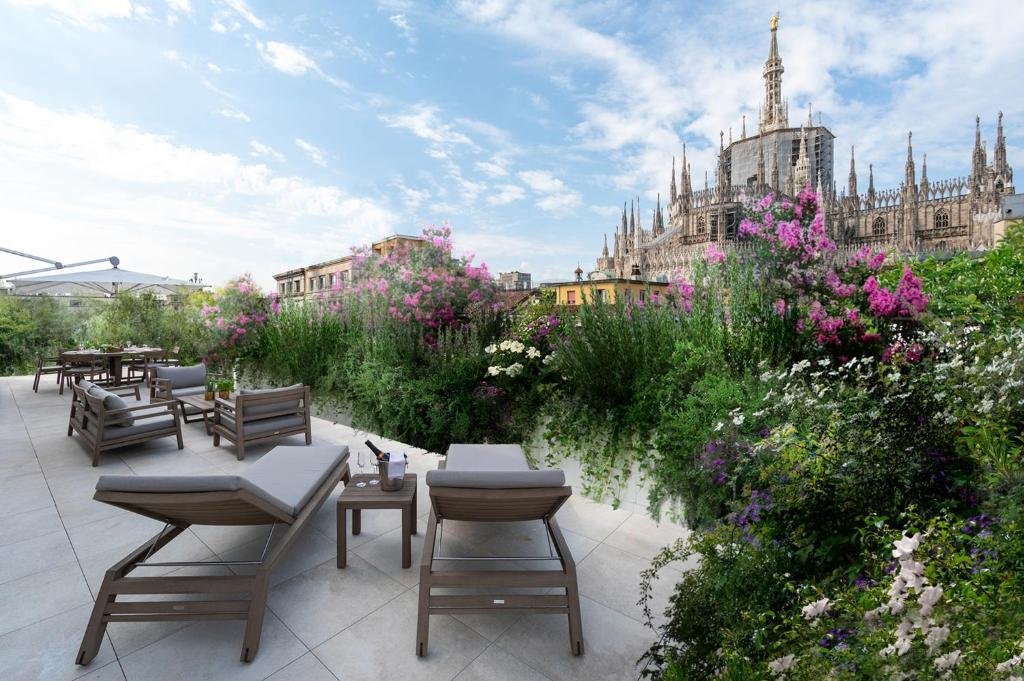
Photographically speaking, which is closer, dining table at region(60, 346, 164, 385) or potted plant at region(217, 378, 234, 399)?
potted plant at region(217, 378, 234, 399)

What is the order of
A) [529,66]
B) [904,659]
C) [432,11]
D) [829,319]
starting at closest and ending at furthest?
[904,659], [829,319], [432,11], [529,66]

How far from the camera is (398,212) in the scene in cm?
979

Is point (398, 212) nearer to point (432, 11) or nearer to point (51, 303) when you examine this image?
point (432, 11)

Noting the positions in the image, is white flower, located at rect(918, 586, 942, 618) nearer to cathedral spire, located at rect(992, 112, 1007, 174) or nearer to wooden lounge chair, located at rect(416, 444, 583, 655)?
wooden lounge chair, located at rect(416, 444, 583, 655)

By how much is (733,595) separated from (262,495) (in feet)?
6.45

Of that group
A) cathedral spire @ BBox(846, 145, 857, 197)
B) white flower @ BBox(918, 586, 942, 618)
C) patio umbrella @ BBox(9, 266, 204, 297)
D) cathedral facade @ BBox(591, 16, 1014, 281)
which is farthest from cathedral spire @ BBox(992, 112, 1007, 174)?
patio umbrella @ BBox(9, 266, 204, 297)

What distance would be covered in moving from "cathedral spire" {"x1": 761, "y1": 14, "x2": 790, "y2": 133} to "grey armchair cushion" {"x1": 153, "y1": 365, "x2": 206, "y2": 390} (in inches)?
2472

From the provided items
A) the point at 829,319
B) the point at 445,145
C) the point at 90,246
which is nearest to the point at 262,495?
the point at 829,319

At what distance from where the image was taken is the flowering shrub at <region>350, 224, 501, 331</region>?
5742mm

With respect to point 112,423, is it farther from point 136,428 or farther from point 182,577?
point 182,577

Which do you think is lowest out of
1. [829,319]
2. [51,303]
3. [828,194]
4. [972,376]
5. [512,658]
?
[512,658]

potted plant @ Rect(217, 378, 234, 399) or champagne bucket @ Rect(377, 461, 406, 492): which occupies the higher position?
potted plant @ Rect(217, 378, 234, 399)

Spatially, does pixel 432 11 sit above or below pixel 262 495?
above

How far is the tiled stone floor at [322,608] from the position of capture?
1754 mm
